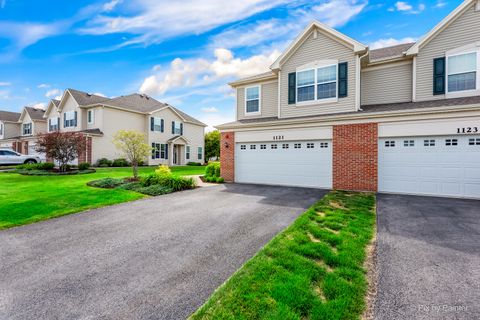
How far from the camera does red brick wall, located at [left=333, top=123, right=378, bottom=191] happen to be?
31.4 ft

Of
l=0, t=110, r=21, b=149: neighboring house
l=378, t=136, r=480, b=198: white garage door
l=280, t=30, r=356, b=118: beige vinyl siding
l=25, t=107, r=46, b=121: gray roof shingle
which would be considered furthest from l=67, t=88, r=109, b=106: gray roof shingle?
l=378, t=136, r=480, b=198: white garage door

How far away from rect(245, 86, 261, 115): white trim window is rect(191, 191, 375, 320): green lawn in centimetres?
1014

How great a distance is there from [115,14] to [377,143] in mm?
13774

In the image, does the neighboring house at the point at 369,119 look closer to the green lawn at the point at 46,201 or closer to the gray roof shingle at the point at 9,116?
the green lawn at the point at 46,201

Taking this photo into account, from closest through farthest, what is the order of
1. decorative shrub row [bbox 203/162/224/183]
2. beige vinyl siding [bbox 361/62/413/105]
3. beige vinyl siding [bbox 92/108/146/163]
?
beige vinyl siding [bbox 361/62/413/105]
decorative shrub row [bbox 203/162/224/183]
beige vinyl siding [bbox 92/108/146/163]

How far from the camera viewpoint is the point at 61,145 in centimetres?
1548

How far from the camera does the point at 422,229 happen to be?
5152 mm

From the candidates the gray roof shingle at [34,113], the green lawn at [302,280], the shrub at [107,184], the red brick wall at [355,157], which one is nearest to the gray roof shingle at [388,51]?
the red brick wall at [355,157]

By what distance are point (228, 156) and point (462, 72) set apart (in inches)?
449

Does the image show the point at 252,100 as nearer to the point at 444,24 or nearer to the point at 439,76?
the point at 439,76

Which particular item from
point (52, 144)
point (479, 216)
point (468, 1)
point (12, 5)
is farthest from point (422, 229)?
point (52, 144)

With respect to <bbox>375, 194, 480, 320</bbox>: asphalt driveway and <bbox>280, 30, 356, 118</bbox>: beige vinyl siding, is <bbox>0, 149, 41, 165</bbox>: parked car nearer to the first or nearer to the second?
<bbox>280, 30, 356, 118</bbox>: beige vinyl siding

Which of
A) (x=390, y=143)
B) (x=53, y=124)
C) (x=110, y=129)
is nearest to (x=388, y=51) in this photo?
(x=390, y=143)

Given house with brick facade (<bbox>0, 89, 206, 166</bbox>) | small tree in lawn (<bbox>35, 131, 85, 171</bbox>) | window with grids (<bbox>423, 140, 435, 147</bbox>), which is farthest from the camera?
house with brick facade (<bbox>0, 89, 206, 166</bbox>)
